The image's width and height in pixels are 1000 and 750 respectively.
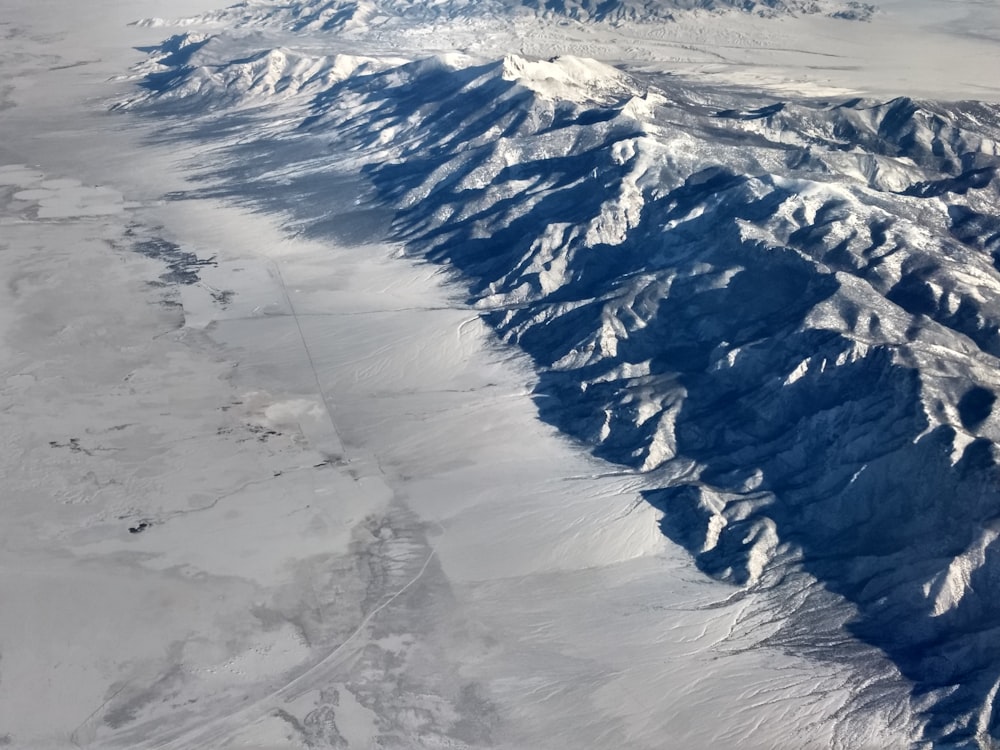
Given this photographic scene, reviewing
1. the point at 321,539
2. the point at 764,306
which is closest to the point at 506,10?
the point at 764,306

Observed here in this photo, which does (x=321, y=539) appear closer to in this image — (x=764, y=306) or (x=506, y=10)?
(x=764, y=306)

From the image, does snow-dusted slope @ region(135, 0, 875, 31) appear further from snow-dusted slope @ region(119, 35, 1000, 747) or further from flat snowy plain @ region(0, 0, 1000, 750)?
flat snowy plain @ region(0, 0, 1000, 750)

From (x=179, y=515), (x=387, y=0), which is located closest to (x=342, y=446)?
(x=179, y=515)

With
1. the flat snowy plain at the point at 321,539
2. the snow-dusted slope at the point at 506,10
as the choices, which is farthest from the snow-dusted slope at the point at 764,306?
the snow-dusted slope at the point at 506,10

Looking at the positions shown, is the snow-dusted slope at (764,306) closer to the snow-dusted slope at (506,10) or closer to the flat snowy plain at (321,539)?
the flat snowy plain at (321,539)

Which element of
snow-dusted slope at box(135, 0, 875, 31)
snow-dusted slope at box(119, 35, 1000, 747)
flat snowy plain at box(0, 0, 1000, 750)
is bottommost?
flat snowy plain at box(0, 0, 1000, 750)

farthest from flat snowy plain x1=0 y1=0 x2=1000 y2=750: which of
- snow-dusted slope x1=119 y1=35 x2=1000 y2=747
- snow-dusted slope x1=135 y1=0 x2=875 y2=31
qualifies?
snow-dusted slope x1=135 y1=0 x2=875 y2=31
